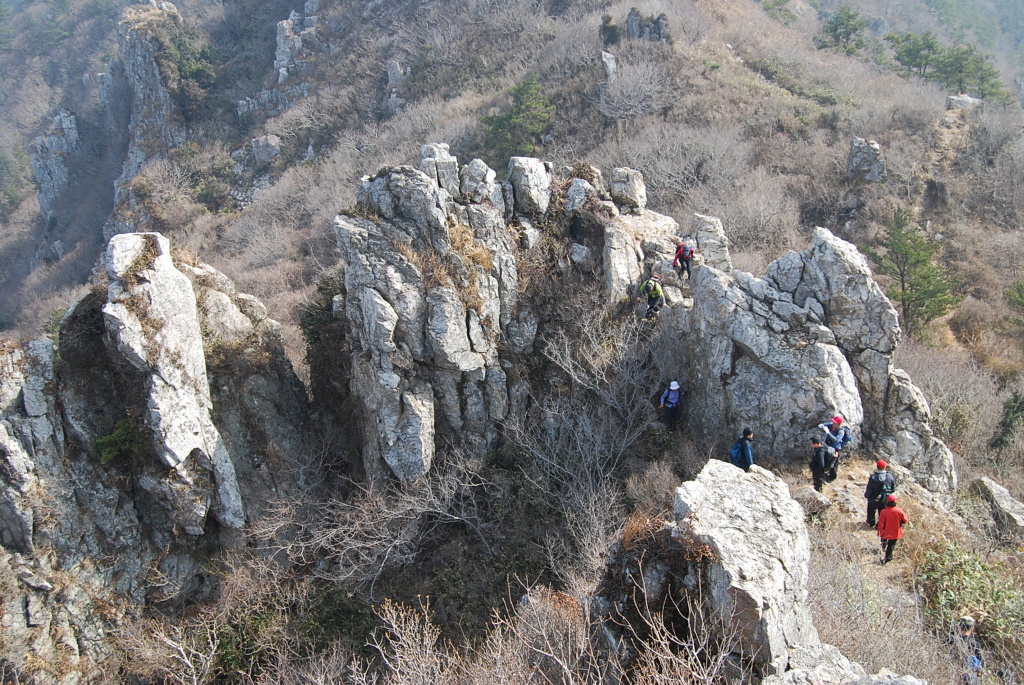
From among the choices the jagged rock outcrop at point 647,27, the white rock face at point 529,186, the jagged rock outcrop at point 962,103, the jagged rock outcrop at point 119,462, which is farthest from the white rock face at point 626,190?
the jagged rock outcrop at point 962,103

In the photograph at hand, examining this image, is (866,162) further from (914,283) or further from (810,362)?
(810,362)

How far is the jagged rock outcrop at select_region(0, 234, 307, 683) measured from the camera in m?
14.2

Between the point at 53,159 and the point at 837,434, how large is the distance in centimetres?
6725

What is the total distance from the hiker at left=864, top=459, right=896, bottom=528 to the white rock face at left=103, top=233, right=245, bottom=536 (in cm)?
1469

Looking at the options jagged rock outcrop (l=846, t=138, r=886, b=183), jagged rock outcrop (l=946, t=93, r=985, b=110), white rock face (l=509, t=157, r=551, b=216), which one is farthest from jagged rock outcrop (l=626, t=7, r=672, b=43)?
white rock face (l=509, t=157, r=551, b=216)

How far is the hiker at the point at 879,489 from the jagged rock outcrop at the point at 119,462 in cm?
1420

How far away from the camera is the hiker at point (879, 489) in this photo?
1099 cm

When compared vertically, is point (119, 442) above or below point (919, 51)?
above

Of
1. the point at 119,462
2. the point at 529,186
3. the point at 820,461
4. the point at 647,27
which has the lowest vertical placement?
the point at 119,462

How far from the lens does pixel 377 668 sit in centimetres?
1388

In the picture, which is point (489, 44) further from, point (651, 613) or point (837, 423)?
point (651, 613)

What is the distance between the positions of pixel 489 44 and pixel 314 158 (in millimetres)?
16467

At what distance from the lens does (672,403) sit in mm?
14555

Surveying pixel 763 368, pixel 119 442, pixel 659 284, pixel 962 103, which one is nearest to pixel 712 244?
pixel 659 284
